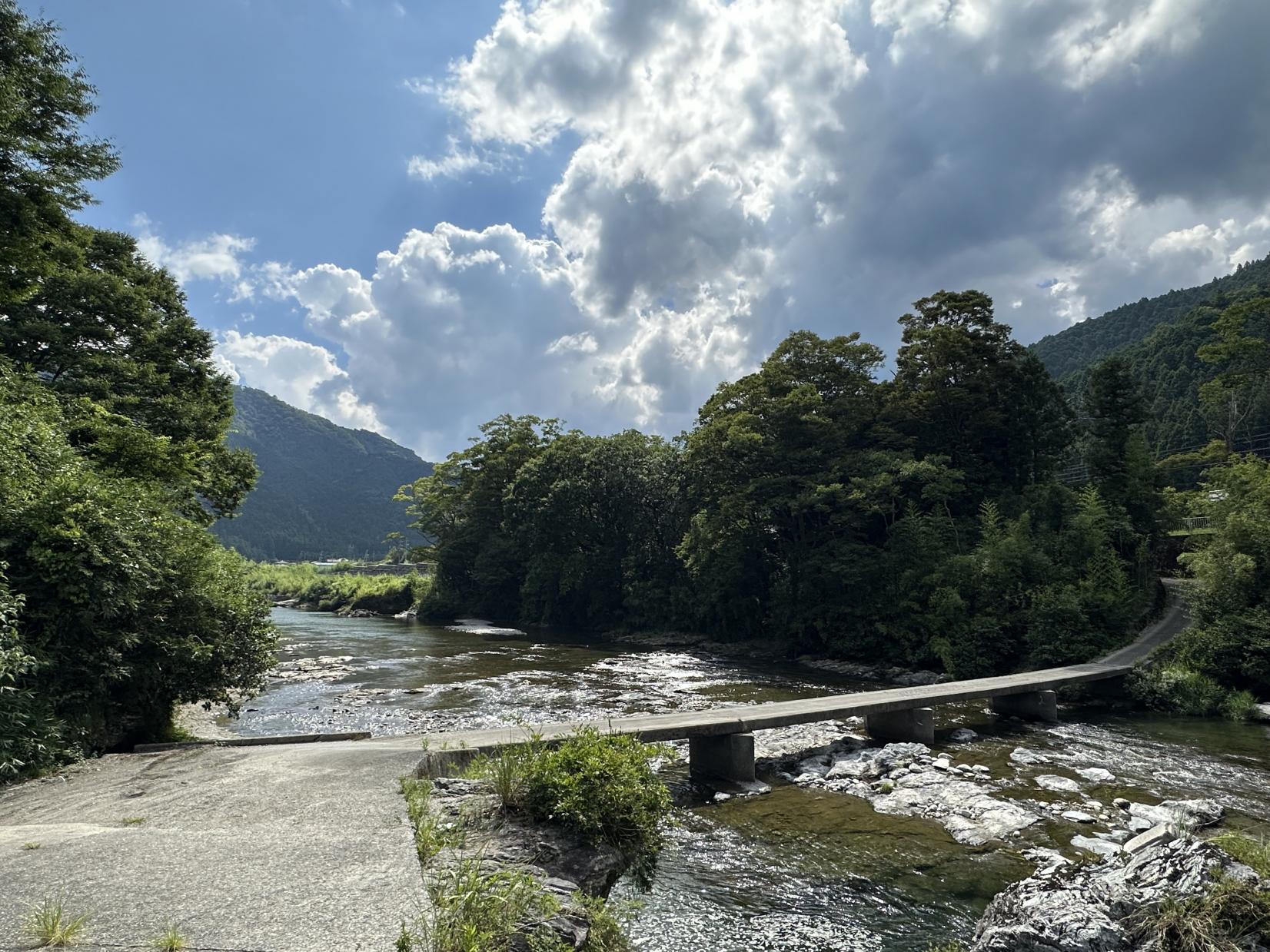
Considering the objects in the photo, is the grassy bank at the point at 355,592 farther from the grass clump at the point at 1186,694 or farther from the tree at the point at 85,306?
the grass clump at the point at 1186,694

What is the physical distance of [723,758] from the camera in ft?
38.3

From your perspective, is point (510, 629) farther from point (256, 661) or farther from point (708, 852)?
point (708, 852)

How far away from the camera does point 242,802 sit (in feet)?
21.6

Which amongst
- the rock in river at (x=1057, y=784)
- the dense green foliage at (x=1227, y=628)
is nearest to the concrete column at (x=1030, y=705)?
the dense green foliage at (x=1227, y=628)

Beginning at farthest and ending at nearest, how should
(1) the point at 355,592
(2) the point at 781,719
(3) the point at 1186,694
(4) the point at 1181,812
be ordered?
(1) the point at 355,592
(3) the point at 1186,694
(2) the point at 781,719
(4) the point at 1181,812

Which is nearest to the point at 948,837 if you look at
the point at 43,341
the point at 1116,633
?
the point at 1116,633

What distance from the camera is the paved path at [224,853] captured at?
3.71 m

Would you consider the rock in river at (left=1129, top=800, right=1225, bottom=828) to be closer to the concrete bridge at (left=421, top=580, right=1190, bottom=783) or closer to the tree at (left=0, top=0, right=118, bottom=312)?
the concrete bridge at (left=421, top=580, right=1190, bottom=783)

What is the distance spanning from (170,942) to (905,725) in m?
13.6

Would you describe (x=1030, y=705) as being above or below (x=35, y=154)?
below

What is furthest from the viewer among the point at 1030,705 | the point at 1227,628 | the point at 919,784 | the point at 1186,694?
the point at 1227,628

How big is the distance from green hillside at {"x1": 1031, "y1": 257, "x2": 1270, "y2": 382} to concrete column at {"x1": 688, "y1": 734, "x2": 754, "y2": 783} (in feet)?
298

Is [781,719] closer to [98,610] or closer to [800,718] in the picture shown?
[800,718]

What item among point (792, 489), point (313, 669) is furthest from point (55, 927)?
point (792, 489)
